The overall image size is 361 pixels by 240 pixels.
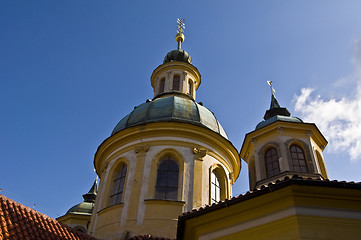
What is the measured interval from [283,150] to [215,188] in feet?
10.8

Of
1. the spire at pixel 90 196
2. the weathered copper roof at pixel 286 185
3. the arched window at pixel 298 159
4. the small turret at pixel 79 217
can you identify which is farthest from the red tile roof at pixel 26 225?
the spire at pixel 90 196

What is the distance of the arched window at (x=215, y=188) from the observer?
44.9 feet

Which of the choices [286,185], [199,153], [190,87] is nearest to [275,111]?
[199,153]

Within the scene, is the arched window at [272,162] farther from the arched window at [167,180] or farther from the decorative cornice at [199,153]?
the arched window at [167,180]

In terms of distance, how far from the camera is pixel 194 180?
1320 cm

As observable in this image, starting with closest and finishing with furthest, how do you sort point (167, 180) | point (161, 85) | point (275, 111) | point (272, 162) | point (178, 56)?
point (167, 180), point (272, 162), point (275, 111), point (161, 85), point (178, 56)

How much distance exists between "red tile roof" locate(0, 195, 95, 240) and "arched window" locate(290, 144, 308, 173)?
881 centimetres

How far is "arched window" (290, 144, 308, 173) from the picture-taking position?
1370cm

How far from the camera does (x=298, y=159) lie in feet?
46.1

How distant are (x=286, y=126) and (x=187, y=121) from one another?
4.42 m

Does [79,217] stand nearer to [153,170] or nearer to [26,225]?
[153,170]

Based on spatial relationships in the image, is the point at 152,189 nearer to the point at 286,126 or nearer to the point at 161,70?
the point at 286,126

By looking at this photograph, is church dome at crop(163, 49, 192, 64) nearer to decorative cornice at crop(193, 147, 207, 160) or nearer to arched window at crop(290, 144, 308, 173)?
decorative cornice at crop(193, 147, 207, 160)

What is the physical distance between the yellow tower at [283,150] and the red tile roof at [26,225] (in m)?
7.84
